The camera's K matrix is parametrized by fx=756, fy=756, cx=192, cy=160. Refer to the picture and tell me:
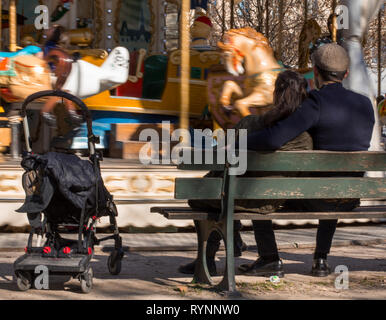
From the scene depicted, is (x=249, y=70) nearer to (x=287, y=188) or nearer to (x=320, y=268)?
(x=320, y=268)

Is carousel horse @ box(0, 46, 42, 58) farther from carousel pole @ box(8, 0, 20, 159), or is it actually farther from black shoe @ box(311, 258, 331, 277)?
black shoe @ box(311, 258, 331, 277)

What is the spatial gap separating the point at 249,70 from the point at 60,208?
526 cm

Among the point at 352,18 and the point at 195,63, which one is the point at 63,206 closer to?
the point at 352,18

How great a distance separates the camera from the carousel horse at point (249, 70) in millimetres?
9492

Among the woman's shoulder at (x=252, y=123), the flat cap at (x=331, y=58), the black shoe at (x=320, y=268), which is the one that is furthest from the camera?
the black shoe at (x=320, y=268)

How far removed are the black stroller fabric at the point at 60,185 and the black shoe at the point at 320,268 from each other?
5.15ft

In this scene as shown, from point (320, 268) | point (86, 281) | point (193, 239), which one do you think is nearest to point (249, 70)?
point (193, 239)

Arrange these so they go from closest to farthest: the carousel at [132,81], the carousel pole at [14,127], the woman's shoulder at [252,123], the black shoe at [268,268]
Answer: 1. the woman's shoulder at [252,123]
2. the black shoe at [268,268]
3. the carousel at [132,81]
4. the carousel pole at [14,127]

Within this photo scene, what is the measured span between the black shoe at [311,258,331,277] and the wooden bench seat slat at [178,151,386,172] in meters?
0.79

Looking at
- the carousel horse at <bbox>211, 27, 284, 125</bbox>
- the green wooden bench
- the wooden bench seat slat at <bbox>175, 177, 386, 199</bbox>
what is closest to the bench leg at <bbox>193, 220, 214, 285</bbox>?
the green wooden bench

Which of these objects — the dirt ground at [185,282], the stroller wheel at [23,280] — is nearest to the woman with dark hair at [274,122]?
the dirt ground at [185,282]

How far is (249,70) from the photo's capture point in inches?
379

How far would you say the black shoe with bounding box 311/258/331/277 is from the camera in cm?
523

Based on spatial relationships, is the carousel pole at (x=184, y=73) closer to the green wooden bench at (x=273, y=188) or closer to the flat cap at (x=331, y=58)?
the flat cap at (x=331, y=58)
